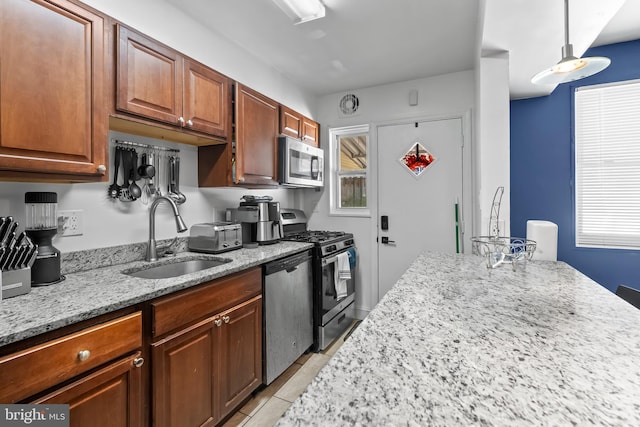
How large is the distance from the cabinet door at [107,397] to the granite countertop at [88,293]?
0.74ft

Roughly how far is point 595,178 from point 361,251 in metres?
2.16

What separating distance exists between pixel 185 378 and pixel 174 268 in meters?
0.74

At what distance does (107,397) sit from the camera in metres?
1.12

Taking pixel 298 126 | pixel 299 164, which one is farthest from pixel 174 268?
pixel 298 126

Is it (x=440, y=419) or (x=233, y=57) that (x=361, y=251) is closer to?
(x=233, y=57)

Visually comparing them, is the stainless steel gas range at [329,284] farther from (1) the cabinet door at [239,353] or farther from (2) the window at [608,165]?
(2) the window at [608,165]

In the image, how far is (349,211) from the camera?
3477mm

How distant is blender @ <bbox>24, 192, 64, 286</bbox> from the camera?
1281mm

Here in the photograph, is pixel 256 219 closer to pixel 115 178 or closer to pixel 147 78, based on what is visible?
pixel 115 178

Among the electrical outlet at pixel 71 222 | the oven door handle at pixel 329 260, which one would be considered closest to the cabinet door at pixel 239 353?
the oven door handle at pixel 329 260

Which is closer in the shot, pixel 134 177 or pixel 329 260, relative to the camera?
pixel 134 177

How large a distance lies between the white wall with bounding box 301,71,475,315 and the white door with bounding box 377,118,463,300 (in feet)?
0.31

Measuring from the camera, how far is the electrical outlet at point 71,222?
4.99 feet

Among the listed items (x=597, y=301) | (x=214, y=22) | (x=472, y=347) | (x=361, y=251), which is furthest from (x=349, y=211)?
(x=472, y=347)
